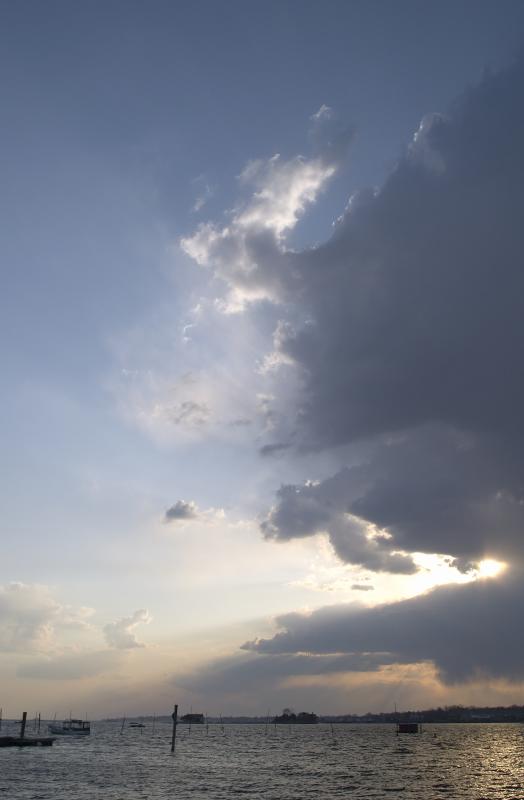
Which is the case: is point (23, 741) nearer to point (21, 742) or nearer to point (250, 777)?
point (21, 742)

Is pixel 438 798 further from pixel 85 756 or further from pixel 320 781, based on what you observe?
pixel 85 756

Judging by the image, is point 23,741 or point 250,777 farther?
point 23,741

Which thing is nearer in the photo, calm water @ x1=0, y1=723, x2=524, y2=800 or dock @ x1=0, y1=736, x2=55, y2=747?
calm water @ x1=0, y1=723, x2=524, y2=800

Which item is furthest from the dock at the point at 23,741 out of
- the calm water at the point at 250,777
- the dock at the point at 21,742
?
the calm water at the point at 250,777

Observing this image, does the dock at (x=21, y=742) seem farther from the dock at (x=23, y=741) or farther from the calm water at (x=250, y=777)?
the calm water at (x=250, y=777)

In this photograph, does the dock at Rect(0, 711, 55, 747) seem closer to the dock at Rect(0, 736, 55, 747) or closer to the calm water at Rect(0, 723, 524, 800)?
the dock at Rect(0, 736, 55, 747)

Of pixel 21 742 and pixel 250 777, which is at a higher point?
pixel 250 777

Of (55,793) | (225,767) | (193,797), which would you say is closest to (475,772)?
(225,767)

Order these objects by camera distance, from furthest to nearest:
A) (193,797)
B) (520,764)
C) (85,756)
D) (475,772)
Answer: (85,756)
(520,764)
(475,772)
(193,797)

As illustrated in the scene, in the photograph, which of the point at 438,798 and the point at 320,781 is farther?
the point at 320,781

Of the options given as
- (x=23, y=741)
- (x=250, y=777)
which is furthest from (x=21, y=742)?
(x=250, y=777)

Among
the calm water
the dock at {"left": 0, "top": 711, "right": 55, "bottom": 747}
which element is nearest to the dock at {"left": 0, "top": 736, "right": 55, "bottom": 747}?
the dock at {"left": 0, "top": 711, "right": 55, "bottom": 747}

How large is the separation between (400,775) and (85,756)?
58627mm

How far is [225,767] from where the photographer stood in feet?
300
